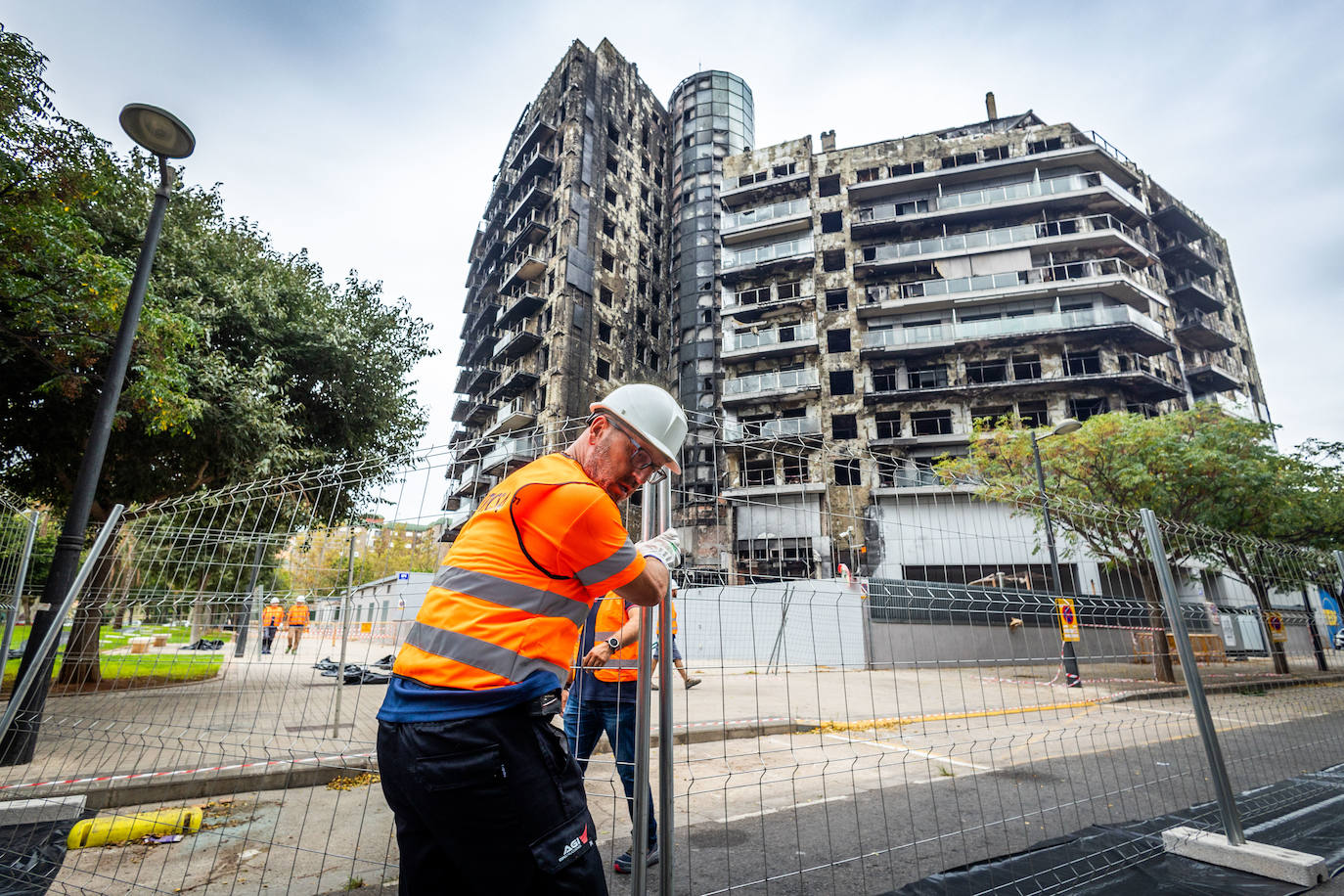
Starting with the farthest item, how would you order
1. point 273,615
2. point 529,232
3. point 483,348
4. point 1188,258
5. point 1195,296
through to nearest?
point 483,348 → point 1188,258 → point 1195,296 → point 529,232 → point 273,615

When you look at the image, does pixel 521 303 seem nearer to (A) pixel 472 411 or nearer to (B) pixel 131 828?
(A) pixel 472 411

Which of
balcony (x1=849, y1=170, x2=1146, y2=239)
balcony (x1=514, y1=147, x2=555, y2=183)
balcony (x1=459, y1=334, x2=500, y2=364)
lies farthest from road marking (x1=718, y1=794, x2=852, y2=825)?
balcony (x1=514, y1=147, x2=555, y2=183)

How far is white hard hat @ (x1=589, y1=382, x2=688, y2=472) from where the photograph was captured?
6.79 ft

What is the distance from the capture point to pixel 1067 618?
13.1 ft

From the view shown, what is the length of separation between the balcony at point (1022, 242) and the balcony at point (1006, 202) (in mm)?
1008

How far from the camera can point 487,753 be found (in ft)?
5.28

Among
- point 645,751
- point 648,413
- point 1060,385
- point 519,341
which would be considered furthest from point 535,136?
point 645,751

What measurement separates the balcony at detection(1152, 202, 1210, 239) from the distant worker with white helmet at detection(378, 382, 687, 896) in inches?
2051

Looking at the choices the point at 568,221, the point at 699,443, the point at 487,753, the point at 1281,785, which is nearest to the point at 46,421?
the point at 699,443

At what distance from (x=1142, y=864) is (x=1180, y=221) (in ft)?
169

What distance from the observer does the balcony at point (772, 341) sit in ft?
125

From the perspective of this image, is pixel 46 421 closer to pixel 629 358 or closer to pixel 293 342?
pixel 293 342

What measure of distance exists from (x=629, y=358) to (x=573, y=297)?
19.1ft

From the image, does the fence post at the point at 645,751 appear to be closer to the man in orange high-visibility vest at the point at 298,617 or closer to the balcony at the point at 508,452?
the balcony at the point at 508,452
